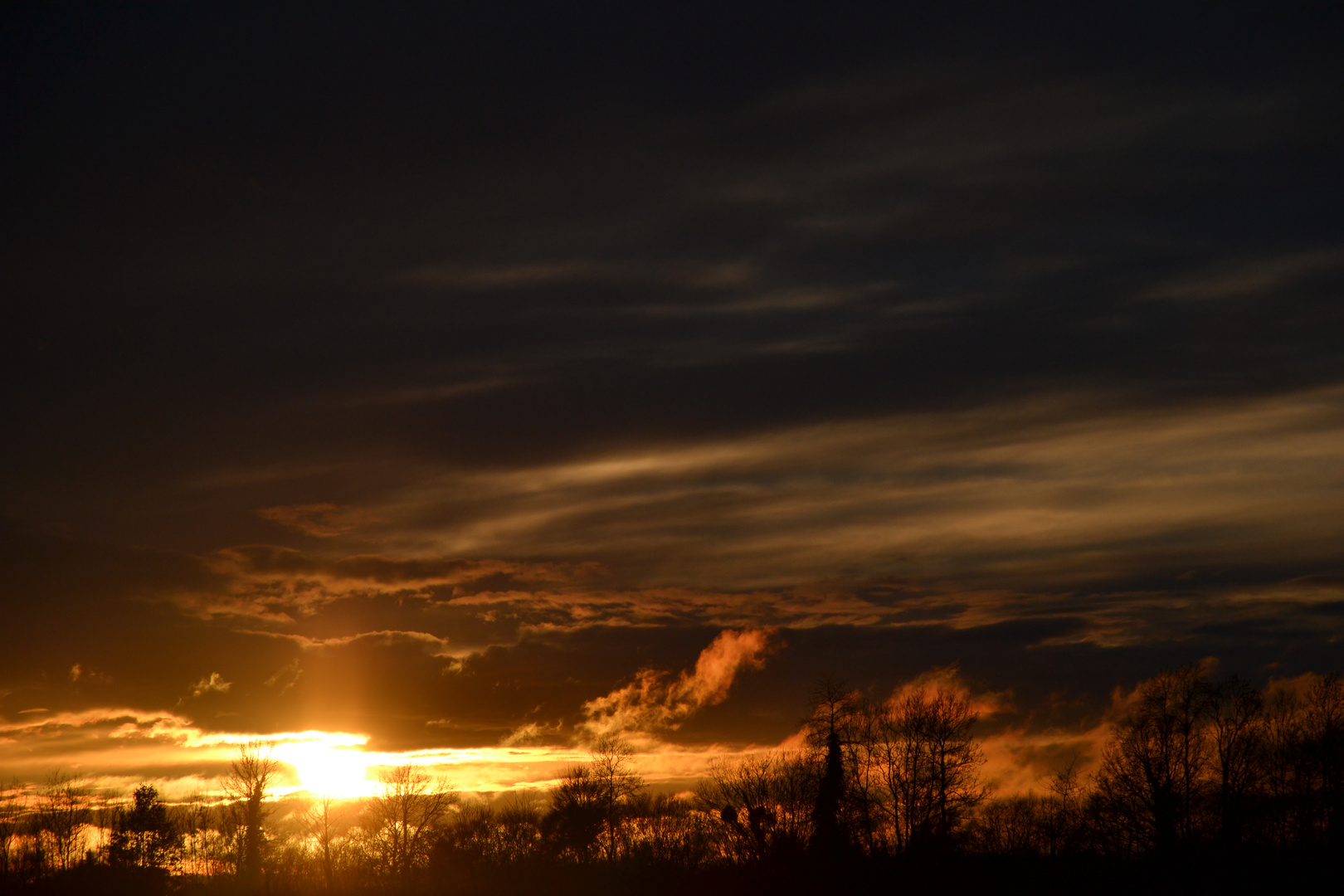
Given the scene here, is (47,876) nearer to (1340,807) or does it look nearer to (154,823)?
(154,823)

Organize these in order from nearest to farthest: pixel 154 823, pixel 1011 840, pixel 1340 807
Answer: pixel 1340 807, pixel 1011 840, pixel 154 823

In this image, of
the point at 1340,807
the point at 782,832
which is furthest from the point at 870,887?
the point at 1340,807

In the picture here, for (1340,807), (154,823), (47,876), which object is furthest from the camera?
(154,823)

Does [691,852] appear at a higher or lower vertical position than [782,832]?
lower

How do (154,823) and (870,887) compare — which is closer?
(870,887)

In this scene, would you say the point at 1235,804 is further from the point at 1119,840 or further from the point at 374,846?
the point at 374,846

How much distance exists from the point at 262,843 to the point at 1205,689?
9657 cm

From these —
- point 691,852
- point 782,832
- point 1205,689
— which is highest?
point 1205,689

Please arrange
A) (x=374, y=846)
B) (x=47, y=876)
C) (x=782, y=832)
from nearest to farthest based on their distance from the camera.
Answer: (x=782, y=832) → (x=47, y=876) → (x=374, y=846)

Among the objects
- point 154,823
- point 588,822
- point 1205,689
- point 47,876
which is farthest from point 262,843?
point 1205,689

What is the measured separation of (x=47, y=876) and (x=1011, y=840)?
9176 cm

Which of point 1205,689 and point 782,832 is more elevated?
point 1205,689

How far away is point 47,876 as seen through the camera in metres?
106

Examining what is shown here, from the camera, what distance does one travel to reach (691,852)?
108m
